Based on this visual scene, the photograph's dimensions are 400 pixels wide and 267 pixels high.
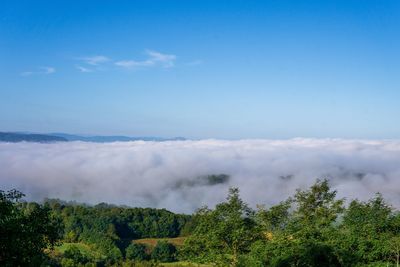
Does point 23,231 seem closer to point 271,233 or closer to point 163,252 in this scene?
point 271,233

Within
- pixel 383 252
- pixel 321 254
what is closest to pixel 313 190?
pixel 383 252

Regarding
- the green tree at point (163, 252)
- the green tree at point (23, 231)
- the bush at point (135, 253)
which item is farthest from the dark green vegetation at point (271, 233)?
the bush at point (135, 253)

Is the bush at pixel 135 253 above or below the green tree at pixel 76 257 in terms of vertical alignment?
below

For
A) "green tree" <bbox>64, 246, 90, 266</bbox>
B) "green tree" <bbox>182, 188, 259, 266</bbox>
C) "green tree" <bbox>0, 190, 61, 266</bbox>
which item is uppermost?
"green tree" <bbox>0, 190, 61, 266</bbox>

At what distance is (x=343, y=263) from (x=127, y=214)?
114360 mm

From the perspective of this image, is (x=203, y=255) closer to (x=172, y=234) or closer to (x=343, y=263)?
(x=343, y=263)

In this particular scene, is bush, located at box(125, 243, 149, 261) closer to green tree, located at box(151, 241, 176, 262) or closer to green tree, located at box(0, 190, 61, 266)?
green tree, located at box(151, 241, 176, 262)

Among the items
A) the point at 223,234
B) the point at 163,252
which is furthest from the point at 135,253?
the point at 223,234

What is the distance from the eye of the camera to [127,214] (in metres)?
138

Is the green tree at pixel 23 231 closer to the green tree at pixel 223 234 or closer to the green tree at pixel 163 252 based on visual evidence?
the green tree at pixel 223 234

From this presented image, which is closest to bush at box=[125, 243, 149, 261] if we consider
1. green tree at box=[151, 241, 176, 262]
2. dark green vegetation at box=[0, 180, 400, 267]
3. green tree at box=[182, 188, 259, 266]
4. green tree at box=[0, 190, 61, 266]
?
green tree at box=[151, 241, 176, 262]

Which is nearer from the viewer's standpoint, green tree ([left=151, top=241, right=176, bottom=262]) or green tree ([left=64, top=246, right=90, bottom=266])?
green tree ([left=64, top=246, right=90, bottom=266])

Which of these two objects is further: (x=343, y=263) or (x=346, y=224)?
(x=346, y=224)

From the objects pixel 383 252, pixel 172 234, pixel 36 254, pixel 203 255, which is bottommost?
pixel 172 234
